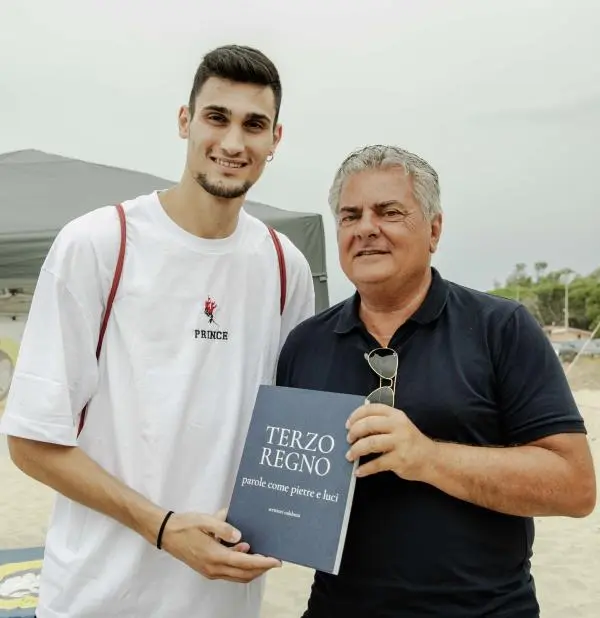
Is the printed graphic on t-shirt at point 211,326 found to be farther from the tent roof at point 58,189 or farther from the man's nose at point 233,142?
the tent roof at point 58,189

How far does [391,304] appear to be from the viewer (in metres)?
1.80

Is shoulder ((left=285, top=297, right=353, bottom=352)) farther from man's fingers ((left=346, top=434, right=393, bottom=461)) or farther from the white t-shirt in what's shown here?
man's fingers ((left=346, top=434, right=393, bottom=461))

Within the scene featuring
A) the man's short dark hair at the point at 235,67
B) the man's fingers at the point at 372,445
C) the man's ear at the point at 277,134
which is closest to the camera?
the man's fingers at the point at 372,445

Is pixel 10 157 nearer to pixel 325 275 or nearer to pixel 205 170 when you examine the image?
pixel 325 275

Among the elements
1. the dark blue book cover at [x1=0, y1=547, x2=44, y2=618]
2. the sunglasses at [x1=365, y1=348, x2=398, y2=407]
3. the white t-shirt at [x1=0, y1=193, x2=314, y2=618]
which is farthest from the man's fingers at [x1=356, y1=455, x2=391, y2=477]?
the dark blue book cover at [x1=0, y1=547, x2=44, y2=618]

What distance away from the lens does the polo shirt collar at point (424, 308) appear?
1.73 meters

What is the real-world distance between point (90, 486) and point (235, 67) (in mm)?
1138

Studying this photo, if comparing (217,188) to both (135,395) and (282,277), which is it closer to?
(282,277)

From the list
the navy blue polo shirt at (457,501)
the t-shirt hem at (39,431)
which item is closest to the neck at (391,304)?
the navy blue polo shirt at (457,501)

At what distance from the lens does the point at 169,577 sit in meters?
1.82

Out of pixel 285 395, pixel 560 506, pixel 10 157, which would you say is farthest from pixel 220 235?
pixel 10 157

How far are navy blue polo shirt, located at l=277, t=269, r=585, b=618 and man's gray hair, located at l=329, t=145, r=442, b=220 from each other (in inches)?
12.3

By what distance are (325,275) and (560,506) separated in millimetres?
4614

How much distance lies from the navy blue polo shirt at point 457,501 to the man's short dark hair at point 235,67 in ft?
2.76
